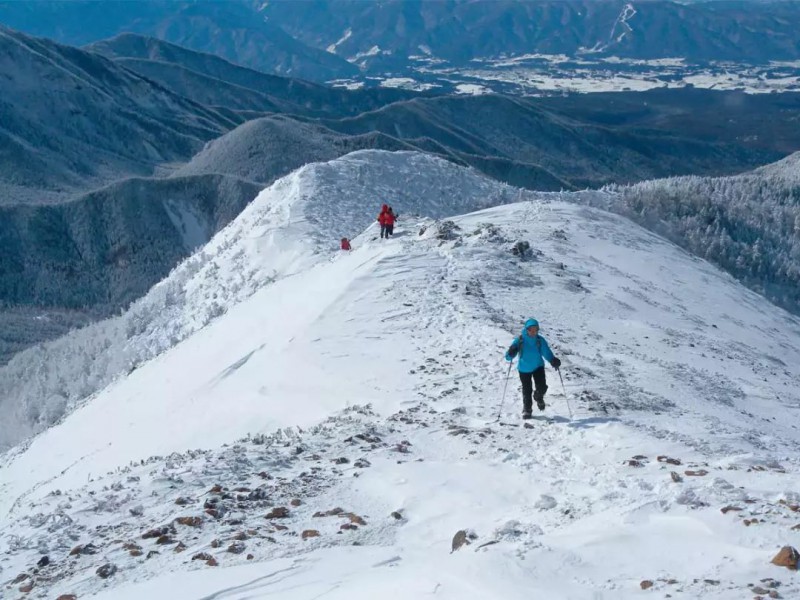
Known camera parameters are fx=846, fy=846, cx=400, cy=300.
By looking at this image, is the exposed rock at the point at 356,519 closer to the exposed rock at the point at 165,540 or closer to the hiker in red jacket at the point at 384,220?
the exposed rock at the point at 165,540

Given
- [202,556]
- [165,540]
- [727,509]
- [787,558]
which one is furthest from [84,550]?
[787,558]

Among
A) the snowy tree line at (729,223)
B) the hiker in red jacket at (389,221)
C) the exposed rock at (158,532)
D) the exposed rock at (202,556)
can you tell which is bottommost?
the snowy tree line at (729,223)

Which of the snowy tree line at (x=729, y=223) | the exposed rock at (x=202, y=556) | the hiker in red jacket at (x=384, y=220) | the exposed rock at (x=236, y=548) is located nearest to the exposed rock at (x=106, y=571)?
the exposed rock at (x=202, y=556)

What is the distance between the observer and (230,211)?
7619cm

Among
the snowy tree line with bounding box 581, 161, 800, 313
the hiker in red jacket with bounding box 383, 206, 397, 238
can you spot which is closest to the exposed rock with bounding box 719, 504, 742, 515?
the hiker in red jacket with bounding box 383, 206, 397, 238

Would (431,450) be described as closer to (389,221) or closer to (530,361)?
(530,361)

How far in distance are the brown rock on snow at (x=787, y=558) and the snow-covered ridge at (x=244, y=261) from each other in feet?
79.9

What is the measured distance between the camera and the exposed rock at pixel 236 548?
871cm

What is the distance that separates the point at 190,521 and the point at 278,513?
1.00 metres

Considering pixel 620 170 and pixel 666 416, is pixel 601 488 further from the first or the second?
pixel 620 170

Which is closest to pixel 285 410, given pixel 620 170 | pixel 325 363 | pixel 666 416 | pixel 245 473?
pixel 325 363

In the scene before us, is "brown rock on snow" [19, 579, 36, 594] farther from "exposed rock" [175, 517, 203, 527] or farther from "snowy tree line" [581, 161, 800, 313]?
"snowy tree line" [581, 161, 800, 313]

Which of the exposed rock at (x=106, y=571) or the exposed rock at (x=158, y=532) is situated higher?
the exposed rock at (x=106, y=571)

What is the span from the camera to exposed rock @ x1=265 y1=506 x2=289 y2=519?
31.6 ft
